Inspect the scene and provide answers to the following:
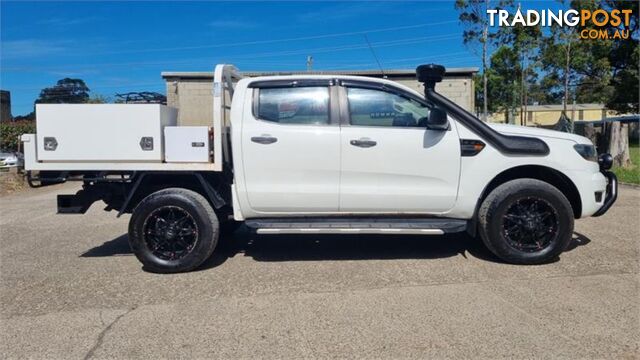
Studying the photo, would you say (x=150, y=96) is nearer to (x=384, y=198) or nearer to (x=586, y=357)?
(x=384, y=198)

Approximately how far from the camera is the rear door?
205 inches

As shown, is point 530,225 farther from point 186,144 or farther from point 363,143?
point 186,144

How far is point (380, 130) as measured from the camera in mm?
5250

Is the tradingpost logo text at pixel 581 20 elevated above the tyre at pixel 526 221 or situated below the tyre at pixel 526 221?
above

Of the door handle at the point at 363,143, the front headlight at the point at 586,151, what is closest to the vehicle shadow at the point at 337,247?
the front headlight at the point at 586,151

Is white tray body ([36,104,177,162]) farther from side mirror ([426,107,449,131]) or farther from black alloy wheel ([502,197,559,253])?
black alloy wheel ([502,197,559,253])

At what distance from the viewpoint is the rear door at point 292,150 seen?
5.21 m

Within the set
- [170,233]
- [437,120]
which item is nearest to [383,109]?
[437,120]

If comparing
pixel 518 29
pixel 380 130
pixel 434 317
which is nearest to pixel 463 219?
pixel 380 130

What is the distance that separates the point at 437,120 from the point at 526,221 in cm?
137

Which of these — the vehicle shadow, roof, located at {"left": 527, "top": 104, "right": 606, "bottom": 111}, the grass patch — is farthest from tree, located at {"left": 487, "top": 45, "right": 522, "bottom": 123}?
the vehicle shadow

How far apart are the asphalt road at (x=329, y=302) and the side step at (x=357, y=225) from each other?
15.8 inches

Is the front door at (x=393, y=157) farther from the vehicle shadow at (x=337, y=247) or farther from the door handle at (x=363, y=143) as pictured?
the vehicle shadow at (x=337, y=247)

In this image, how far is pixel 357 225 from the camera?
5.25 meters
